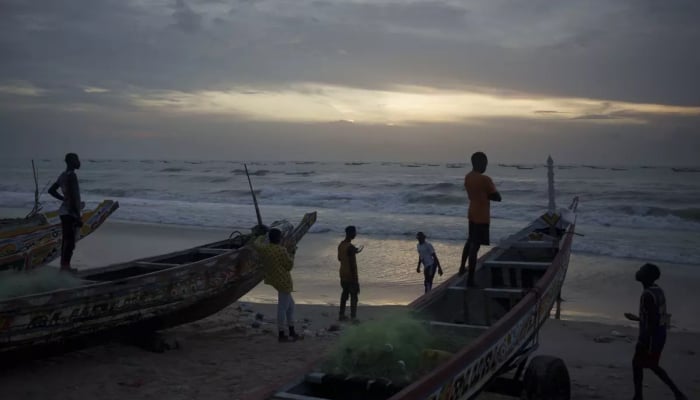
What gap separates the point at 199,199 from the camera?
132 ft

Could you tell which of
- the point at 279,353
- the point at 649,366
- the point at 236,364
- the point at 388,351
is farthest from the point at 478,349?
the point at 279,353

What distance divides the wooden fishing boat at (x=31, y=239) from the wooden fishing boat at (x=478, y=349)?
25.3 feet

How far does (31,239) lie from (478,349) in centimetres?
932

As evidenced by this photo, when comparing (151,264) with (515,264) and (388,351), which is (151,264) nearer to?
(515,264)

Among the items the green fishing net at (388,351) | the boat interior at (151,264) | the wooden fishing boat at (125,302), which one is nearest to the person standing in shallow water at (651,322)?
the green fishing net at (388,351)

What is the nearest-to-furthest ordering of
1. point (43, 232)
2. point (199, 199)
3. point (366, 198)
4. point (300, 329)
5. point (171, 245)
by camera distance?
point (300, 329)
point (43, 232)
point (171, 245)
point (366, 198)
point (199, 199)

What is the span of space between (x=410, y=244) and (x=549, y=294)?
1272 centimetres

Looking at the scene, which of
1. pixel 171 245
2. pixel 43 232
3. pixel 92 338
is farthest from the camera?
pixel 171 245

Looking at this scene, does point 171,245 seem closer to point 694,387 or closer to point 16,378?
point 16,378

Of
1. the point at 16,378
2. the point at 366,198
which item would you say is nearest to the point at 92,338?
the point at 16,378

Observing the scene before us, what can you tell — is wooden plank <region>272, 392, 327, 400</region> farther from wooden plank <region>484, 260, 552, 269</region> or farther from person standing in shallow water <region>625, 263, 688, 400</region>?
wooden plank <region>484, 260, 552, 269</region>

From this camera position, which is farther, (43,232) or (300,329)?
(43,232)

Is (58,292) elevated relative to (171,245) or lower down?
elevated

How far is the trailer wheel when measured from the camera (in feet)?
17.5
